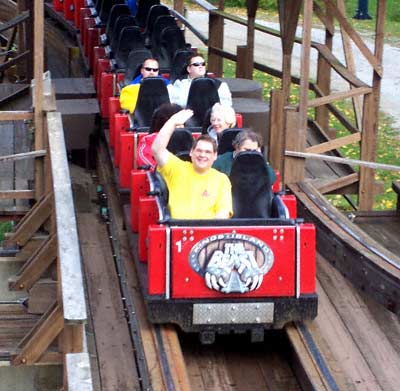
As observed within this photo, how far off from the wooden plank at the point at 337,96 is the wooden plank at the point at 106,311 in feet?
7.81

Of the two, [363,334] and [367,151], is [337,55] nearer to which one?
[367,151]

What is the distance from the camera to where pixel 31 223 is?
25.7 feet

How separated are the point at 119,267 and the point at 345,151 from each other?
10198mm

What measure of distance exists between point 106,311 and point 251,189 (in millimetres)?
1082

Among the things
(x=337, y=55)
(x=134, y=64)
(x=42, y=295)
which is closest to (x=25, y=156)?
(x=42, y=295)

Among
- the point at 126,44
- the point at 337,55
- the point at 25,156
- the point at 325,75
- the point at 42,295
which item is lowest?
the point at 337,55

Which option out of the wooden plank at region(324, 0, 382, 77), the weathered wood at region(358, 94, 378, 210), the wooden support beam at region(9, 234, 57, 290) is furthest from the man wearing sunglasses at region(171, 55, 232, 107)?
the wooden support beam at region(9, 234, 57, 290)

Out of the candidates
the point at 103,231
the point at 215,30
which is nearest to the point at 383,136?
the point at 215,30

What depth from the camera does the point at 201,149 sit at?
20.8 feet

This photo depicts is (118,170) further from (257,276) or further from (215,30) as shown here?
(215,30)

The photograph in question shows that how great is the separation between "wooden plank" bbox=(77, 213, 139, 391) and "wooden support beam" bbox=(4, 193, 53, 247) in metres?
0.28

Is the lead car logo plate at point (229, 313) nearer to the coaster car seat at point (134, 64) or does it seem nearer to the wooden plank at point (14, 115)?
the wooden plank at point (14, 115)

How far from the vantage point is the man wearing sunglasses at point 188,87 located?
29.4ft

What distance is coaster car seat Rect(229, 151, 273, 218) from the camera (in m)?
6.66
